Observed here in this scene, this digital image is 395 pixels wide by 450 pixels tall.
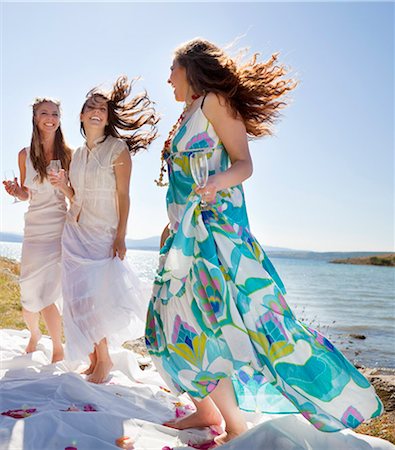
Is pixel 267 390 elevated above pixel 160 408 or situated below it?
above

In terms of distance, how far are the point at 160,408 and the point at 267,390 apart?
3.01 feet

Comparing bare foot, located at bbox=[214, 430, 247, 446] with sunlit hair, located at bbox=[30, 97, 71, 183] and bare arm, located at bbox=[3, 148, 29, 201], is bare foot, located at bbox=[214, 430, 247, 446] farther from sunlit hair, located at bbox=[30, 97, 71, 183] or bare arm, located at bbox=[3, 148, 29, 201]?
bare arm, located at bbox=[3, 148, 29, 201]

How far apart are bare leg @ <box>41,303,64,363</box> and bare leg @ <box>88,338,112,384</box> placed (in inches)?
23.0

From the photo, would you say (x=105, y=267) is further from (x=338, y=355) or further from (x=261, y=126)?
(x=338, y=355)

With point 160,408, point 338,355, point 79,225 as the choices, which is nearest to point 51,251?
point 79,225

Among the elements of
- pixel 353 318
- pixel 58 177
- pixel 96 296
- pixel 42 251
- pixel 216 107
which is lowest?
pixel 353 318

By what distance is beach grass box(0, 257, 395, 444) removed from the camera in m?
3.84

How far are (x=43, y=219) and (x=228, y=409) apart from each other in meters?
2.73

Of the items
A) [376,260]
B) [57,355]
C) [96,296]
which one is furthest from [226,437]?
[376,260]

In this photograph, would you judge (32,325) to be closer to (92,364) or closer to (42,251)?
(42,251)

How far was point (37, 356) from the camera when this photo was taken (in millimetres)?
5098

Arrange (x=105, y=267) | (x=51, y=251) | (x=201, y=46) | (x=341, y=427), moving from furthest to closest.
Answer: (x=51, y=251) < (x=105, y=267) < (x=201, y=46) < (x=341, y=427)

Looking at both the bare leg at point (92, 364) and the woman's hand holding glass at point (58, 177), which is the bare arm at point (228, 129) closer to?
the woman's hand holding glass at point (58, 177)

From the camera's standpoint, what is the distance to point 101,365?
4531 mm
